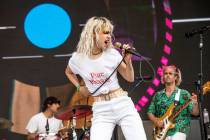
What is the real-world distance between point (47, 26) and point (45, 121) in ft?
5.73

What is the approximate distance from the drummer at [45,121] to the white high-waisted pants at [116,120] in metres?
3.73

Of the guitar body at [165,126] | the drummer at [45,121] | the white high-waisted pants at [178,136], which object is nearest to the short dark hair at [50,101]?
the drummer at [45,121]

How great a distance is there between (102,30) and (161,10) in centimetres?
411

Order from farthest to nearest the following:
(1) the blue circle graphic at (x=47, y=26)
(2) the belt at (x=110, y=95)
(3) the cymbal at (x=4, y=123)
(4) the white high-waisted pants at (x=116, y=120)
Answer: (1) the blue circle graphic at (x=47, y=26)
(3) the cymbal at (x=4, y=123)
(2) the belt at (x=110, y=95)
(4) the white high-waisted pants at (x=116, y=120)

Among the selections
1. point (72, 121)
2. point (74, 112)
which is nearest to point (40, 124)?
point (72, 121)

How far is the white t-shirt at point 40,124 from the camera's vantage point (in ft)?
25.1

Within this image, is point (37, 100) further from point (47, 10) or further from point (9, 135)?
point (47, 10)

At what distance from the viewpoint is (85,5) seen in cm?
813

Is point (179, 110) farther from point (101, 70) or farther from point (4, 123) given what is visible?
point (4, 123)

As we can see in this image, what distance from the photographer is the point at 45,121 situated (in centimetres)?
775

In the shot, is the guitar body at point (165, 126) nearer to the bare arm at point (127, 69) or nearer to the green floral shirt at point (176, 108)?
the green floral shirt at point (176, 108)

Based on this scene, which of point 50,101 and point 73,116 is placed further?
point 50,101

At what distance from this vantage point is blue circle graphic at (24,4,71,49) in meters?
8.07

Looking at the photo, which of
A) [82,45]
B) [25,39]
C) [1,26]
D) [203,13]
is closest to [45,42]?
[25,39]
